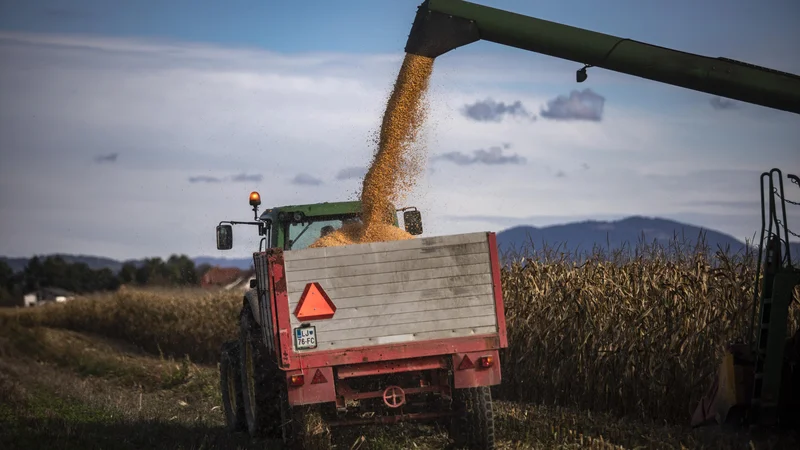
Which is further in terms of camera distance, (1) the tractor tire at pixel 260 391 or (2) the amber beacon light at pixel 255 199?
(2) the amber beacon light at pixel 255 199

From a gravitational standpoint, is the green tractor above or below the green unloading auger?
below

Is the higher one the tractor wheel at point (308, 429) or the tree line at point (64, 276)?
the tree line at point (64, 276)

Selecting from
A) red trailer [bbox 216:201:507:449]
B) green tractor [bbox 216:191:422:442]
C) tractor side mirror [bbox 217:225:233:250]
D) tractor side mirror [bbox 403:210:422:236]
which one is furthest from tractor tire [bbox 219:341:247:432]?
red trailer [bbox 216:201:507:449]

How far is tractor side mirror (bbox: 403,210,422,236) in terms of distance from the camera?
1087 cm

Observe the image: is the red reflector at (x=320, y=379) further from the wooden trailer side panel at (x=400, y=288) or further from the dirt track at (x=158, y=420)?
the dirt track at (x=158, y=420)

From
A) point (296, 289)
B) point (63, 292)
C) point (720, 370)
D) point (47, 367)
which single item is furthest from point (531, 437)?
point (63, 292)

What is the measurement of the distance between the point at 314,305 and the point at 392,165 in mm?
2664

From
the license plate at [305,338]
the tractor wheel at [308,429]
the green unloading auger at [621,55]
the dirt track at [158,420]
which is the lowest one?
the dirt track at [158,420]

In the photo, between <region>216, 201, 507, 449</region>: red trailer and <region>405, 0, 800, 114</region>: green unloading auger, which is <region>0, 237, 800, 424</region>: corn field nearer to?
<region>216, 201, 507, 449</region>: red trailer

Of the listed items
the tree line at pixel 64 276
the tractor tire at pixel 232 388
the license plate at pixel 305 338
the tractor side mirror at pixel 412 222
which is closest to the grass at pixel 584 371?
the tractor tire at pixel 232 388

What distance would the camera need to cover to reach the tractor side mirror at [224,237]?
11516 millimetres

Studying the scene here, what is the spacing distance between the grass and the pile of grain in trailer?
6.59ft

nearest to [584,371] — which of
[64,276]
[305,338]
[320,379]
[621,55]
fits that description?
[320,379]

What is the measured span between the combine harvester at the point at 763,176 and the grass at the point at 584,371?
0.37 metres
